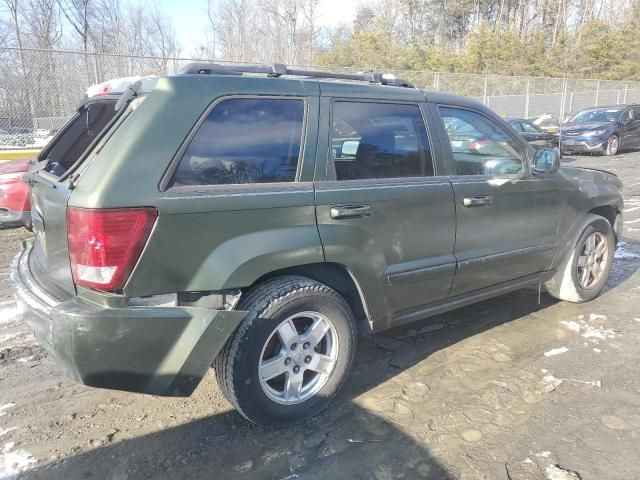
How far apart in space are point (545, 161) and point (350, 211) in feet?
6.37

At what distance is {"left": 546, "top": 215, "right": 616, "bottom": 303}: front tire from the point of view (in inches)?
178

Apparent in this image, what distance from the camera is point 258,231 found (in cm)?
262

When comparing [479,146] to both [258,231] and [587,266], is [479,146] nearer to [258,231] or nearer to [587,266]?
[587,266]

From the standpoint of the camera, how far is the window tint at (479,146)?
11.9ft

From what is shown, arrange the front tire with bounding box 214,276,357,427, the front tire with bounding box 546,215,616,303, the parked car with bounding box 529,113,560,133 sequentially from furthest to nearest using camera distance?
the parked car with bounding box 529,113,560,133 → the front tire with bounding box 546,215,616,303 → the front tire with bounding box 214,276,357,427

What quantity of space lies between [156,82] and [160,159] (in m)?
0.41

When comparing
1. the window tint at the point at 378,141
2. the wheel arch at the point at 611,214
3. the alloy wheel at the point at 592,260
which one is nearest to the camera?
the window tint at the point at 378,141

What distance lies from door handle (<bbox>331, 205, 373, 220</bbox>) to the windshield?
17841mm

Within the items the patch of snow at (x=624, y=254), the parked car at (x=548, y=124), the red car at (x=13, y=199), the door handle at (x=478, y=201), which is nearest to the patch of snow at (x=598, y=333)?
the door handle at (x=478, y=201)

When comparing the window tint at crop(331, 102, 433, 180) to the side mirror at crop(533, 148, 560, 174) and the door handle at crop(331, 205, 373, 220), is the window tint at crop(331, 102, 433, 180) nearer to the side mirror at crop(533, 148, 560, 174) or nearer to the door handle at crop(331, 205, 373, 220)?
the door handle at crop(331, 205, 373, 220)

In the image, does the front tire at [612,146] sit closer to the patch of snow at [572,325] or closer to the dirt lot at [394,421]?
the patch of snow at [572,325]

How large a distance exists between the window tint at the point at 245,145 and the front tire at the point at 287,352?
1.95 feet

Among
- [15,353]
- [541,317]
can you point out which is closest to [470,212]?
[541,317]

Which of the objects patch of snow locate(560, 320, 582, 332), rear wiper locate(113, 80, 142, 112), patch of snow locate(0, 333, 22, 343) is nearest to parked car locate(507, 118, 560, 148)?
patch of snow locate(560, 320, 582, 332)
